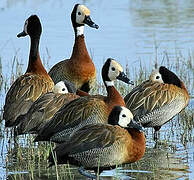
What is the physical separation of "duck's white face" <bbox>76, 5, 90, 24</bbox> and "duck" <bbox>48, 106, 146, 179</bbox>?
4399 millimetres

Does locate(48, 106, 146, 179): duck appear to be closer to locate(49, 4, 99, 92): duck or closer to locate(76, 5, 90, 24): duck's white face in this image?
locate(49, 4, 99, 92): duck

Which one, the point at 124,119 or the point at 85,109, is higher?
the point at 85,109

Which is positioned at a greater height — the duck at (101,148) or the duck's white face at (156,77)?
the duck's white face at (156,77)

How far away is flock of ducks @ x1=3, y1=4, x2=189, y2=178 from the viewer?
27.9ft

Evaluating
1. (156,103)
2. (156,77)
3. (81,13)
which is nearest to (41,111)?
(156,103)

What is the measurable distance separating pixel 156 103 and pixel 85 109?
1.70 m

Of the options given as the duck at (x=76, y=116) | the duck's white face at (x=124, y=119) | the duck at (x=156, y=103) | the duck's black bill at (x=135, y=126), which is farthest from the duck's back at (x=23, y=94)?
the duck's black bill at (x=135, y=126)

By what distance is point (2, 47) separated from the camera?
Answer: 16484 mm

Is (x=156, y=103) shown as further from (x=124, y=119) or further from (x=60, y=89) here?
(x=124, y=119)

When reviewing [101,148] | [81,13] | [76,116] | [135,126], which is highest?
[81,13]

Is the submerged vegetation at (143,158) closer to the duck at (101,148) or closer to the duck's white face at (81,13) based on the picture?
the duck at (101,148)

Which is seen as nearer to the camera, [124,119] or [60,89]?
[124,119]

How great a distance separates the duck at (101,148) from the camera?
8430mm

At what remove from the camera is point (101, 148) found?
27.8ft
